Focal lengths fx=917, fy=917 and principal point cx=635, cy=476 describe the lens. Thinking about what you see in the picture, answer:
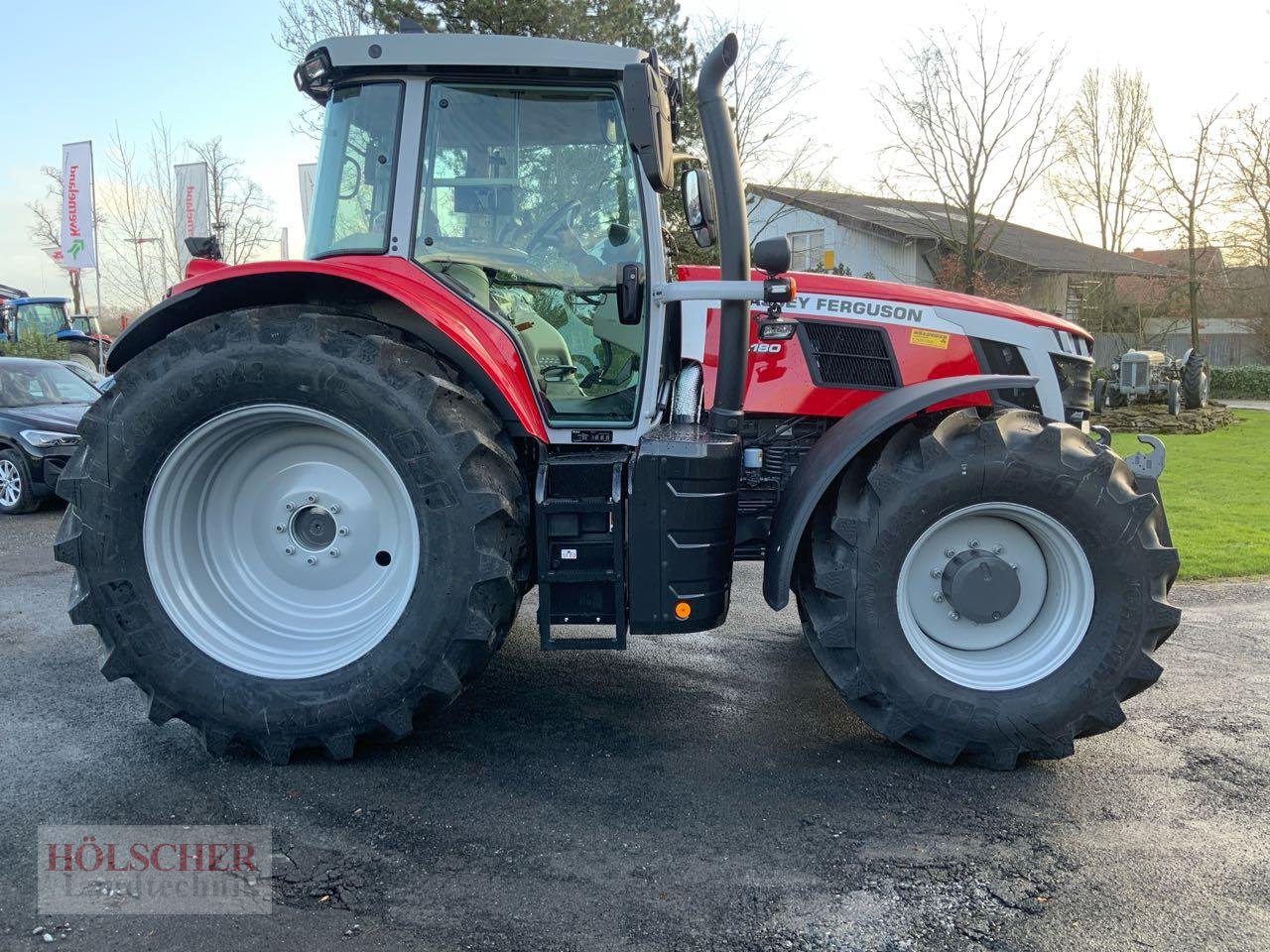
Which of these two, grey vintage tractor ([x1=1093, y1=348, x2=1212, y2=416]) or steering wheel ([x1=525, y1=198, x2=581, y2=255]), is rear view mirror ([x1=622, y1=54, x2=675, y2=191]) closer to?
steering wheel ([x1=525, y1=198, x2=581, y2=255])

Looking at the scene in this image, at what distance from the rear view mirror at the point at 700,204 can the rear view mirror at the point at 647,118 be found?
0.43 meters

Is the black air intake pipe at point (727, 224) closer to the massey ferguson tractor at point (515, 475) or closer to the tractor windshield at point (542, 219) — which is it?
the massey ferguson tractor at point (515, 475)

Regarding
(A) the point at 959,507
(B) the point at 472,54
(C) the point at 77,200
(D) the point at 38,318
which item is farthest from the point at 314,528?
(D) the point at 38,318

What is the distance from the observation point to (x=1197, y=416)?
58.3ft

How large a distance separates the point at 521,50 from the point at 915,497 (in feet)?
7.25

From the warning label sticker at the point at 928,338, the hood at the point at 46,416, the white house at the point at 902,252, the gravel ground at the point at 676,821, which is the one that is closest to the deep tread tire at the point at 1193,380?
the white house at the point at 902,252

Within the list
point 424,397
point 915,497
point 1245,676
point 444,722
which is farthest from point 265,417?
point 1245,676

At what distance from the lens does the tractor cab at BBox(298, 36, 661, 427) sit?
3.52 metres

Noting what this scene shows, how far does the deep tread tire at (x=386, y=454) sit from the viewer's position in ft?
10.5

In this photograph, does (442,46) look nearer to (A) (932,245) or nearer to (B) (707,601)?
(B) (707,601)

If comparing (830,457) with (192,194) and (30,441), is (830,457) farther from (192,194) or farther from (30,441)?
(192,194)

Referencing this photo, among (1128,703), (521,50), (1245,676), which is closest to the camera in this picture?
(521,50)

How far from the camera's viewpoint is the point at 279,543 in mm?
3613

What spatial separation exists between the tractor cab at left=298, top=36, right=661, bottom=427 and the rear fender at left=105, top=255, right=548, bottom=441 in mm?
83
